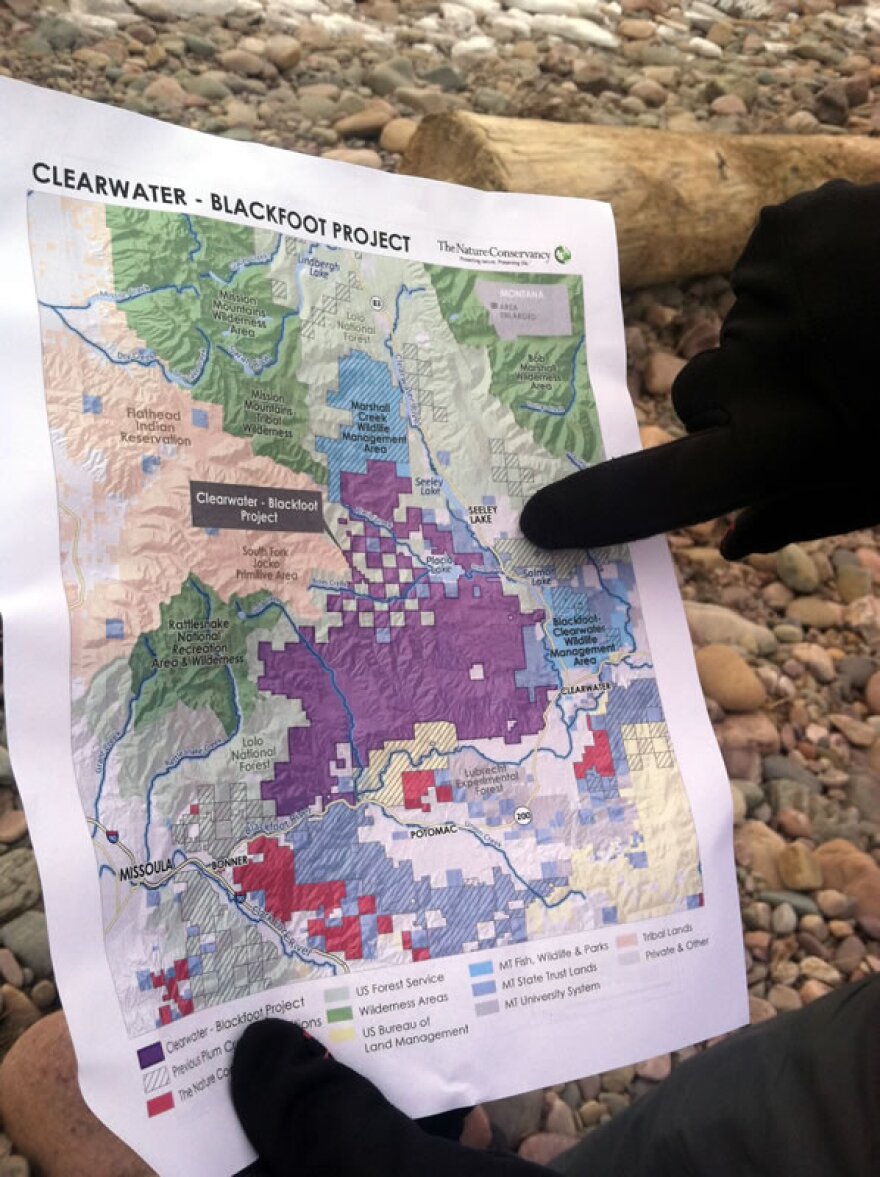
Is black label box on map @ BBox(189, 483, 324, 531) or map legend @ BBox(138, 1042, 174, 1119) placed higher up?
black label box on map @ BBox(189, 483, 324, 531)

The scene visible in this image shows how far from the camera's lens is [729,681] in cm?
73

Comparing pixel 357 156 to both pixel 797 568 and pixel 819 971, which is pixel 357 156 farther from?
pixel 819 971

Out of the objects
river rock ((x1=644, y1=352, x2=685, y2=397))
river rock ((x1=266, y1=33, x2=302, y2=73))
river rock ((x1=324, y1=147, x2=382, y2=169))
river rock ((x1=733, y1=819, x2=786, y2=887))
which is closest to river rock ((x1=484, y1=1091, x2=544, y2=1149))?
river rock ((x1=733, y1=819, x2=786, y2=887))

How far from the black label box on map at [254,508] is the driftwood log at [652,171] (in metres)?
0.33

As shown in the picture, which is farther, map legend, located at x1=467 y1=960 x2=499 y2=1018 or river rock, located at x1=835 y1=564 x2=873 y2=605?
river rock, located at x1=835 y1=564 x2=873 y2=605

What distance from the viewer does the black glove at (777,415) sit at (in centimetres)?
49

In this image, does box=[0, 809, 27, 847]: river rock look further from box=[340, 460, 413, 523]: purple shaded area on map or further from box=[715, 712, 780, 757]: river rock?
box=[715, 712, 780, 757]: river rock

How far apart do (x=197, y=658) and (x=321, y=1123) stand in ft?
0.86

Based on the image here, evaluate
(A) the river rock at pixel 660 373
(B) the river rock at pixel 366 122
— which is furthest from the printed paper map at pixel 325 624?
(B) the river rock at pixel 366 122

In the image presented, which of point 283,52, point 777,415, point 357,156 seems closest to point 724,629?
point 777,415

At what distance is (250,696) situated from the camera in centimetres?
52

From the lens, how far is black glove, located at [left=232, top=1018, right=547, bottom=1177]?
1.55 ft

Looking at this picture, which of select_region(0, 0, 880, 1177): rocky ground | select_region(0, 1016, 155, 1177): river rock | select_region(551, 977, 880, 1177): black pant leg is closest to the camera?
select_region(551, 977, 880, 1177): black pant leg

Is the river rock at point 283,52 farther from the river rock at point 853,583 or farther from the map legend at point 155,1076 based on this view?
the map legend at point 155,1076
